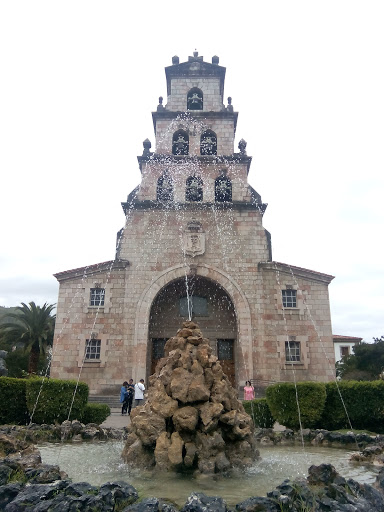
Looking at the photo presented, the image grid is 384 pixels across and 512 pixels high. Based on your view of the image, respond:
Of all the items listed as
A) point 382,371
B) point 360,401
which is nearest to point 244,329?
point 360,401

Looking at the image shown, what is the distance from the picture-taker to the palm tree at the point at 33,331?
1140 inches

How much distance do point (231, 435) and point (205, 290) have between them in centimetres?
1482

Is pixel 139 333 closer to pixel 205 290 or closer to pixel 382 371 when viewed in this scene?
pixel 205 290

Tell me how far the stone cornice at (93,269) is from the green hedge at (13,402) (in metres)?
8.38

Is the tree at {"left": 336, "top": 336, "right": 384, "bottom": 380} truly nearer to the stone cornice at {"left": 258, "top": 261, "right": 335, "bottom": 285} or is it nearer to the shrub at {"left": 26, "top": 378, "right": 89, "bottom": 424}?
the stone cornice at {"left": 258, "top": 261, "right": 335, "bottom": 285}

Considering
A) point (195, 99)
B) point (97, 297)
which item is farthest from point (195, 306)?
point (195, 99)

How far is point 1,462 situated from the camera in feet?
16.8

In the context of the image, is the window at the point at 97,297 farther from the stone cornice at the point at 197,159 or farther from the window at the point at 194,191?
the stone cornice at the point at 197,159

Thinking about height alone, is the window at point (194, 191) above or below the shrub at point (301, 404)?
above

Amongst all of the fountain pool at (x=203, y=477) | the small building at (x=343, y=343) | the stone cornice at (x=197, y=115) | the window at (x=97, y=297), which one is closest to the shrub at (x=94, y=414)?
the fountain pool at (x=203, y=477)

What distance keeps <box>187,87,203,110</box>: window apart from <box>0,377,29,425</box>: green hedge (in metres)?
19.3

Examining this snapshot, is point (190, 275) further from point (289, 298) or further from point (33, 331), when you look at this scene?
point (33, 331)

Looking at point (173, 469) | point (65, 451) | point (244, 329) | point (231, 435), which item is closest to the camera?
point (173, 469)

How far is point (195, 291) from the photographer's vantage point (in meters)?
21.7
